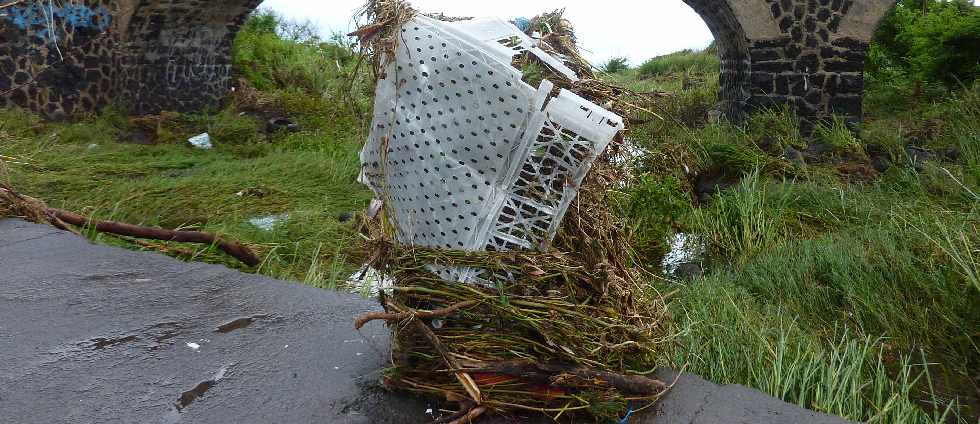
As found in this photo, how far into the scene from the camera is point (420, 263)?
163 cm

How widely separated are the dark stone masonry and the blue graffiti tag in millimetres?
12

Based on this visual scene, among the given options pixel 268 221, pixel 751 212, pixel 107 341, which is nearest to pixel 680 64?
pixel 751 212

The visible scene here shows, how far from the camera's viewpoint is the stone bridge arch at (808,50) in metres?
8.92

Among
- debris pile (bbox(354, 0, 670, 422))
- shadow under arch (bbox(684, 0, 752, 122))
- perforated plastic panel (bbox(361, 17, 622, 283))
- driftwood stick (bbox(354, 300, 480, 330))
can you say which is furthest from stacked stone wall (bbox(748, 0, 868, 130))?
driftwood stick (bbox(354, 300, 480, 330))

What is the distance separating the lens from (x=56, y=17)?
966cm

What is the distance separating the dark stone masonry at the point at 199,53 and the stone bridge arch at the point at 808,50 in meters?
0.01

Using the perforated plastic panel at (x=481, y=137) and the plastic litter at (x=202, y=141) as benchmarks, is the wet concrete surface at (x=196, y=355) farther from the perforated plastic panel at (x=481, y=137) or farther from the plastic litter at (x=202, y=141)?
the plastic litter at (x=202, y=141)

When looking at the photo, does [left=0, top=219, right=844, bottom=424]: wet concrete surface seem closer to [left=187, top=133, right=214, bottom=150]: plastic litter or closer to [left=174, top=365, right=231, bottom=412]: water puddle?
[left=174, top=365, right=231, bottom=412]: water puddle

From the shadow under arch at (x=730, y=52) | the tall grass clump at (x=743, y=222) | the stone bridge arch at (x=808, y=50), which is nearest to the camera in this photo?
the tall grass clump at (x=743, y=222)

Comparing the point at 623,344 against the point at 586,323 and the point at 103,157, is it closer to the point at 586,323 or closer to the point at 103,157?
the point at 586,323

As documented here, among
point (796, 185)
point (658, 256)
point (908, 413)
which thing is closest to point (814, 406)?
point (908, 413)

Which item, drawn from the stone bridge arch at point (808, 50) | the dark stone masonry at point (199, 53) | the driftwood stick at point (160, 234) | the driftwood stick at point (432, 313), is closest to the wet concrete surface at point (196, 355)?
the driftwood stick at point (432, 313)

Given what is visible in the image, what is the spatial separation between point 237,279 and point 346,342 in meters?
0.76

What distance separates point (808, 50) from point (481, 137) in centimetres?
849
